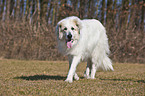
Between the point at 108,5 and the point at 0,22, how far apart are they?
264 inches

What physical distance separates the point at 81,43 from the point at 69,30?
0.49 metres

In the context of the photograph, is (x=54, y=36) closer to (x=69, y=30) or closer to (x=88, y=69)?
(x=88, y=69)

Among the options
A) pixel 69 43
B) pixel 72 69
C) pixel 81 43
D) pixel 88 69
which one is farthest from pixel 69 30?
pixel 88 69

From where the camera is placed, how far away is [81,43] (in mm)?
5828

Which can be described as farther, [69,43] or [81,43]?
[81,43]

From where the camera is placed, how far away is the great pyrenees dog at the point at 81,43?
560cm

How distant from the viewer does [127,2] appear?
16234mm

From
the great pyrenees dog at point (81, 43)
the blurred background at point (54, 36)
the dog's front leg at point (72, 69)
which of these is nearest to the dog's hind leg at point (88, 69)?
the great pyrenees dog at point (81, 43)

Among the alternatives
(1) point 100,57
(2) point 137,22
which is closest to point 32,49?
(1) point 100,57

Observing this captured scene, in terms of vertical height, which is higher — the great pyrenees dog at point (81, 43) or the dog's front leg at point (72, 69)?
the great pyrenees dog at point (81, 43)

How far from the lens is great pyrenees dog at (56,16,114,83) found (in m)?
5.60

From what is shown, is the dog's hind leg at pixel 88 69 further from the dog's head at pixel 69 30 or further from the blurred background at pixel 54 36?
the blurred background at pixel 54 36

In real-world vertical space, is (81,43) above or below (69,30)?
below

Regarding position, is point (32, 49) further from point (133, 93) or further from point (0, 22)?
point (133, 93)
